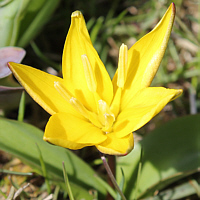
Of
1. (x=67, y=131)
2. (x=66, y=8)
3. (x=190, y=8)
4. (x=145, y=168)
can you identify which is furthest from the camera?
(x=190, y=8)

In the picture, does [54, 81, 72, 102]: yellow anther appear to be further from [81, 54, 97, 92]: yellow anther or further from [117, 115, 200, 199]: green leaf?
[117, 115, 200, 199]: green leaf

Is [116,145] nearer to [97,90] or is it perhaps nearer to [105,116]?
[105,116]

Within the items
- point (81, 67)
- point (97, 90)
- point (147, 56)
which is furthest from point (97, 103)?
point (147, 56)

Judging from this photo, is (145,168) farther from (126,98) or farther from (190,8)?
(190,8)

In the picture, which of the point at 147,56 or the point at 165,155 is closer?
the point at 147,56

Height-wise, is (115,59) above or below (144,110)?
below

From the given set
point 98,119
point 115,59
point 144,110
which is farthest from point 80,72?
point 115,59
